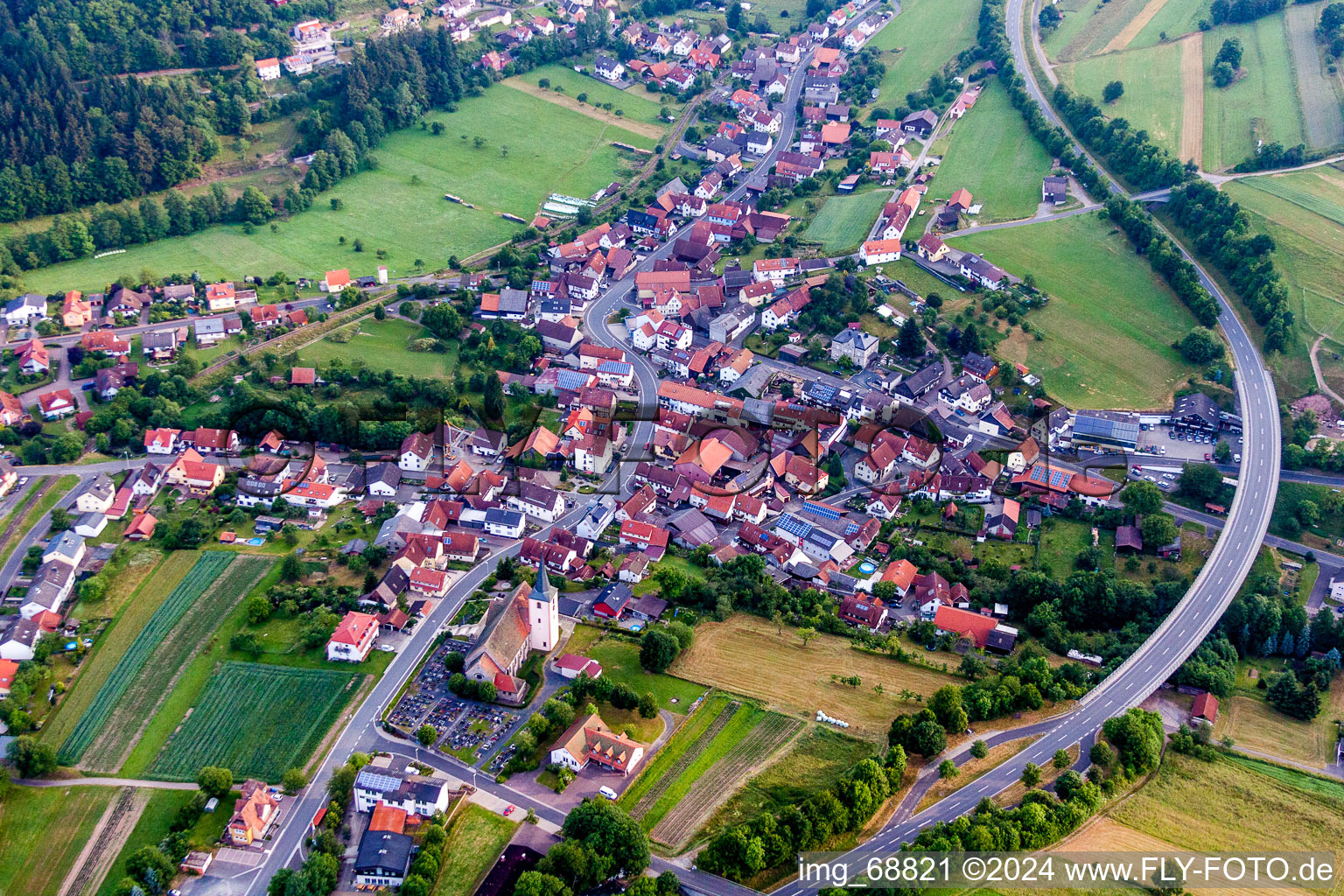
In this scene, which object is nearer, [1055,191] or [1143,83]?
[1055,191]

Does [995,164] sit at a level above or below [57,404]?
above

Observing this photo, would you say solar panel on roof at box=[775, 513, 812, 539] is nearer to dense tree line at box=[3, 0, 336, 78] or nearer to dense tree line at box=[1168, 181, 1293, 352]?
dense tree line at box=[1168, 181, 1293, 352]

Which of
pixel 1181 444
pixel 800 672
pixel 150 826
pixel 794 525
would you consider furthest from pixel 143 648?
pixel 1181 444

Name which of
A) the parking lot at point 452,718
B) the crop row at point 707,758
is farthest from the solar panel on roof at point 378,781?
the crop row at point 707,758

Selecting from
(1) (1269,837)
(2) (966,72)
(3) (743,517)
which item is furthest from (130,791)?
(2) (966,72)

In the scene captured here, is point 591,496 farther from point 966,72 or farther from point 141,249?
point 966,72

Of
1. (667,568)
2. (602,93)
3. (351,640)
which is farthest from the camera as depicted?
(602,93)

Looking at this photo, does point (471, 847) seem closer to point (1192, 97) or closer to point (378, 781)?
point (378, 781)
